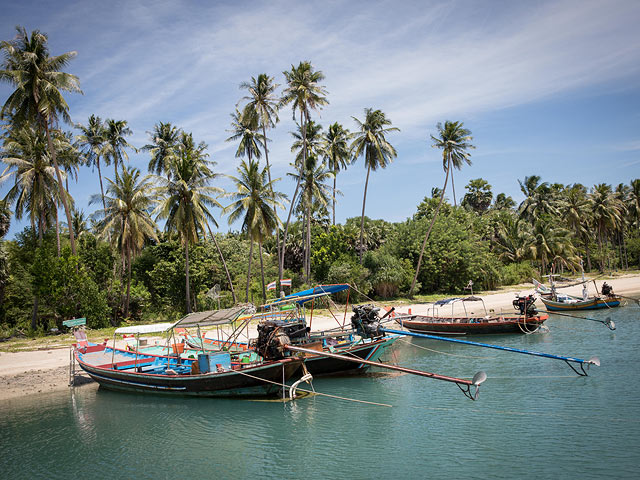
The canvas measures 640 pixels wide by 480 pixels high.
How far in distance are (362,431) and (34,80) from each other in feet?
102

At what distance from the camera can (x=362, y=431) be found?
44.5 ft

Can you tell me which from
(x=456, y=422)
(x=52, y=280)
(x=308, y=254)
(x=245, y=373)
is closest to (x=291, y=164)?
(x=308, y=254)

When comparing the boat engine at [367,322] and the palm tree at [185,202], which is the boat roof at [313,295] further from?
Answer: the palm tree at [185,202]

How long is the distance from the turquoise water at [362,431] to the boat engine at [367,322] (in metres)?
2.01

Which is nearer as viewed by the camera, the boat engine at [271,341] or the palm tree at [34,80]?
the boat engine at [271,341]

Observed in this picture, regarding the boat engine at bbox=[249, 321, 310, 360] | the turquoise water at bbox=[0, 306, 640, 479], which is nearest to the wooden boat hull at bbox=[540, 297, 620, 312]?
the turquoise water at bbox=[0, 306, 640, 479]

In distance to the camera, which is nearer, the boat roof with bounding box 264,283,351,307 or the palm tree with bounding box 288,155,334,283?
the boat roof with bounding box 264,283,351,307

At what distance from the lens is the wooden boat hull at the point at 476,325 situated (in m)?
27.0

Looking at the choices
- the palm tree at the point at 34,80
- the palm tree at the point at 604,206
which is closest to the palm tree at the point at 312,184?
the palm tree at the point at 34,80

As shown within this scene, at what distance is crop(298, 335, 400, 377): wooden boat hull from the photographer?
1911 centimetres

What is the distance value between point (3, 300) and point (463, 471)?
38.1m

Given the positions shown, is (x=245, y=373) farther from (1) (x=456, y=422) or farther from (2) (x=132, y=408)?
(1) (x=456, y=422)

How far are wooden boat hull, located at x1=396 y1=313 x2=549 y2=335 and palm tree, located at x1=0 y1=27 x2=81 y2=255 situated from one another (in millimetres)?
26447

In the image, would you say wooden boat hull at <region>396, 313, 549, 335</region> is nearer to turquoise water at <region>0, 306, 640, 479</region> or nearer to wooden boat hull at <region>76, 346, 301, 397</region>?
turquoise water at <region>0, 306, 640, 479</region>
